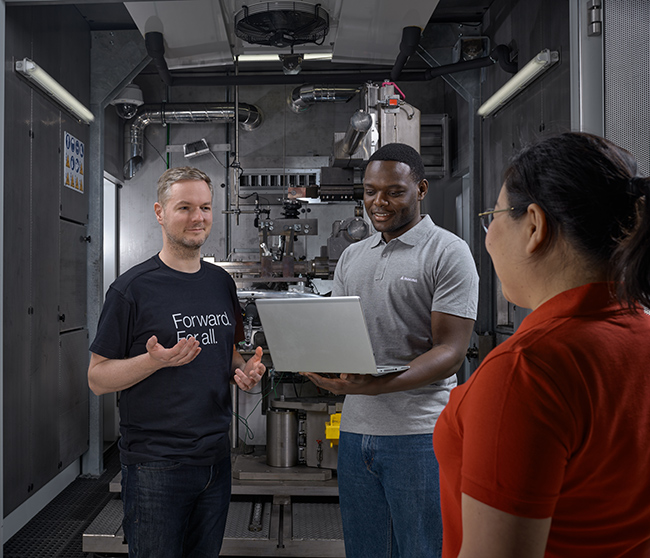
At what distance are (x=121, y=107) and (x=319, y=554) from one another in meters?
4.28

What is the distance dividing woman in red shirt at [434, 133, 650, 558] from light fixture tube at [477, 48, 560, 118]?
2552mm

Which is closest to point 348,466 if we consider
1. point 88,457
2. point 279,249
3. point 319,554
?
point 319,554

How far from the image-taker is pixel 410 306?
5.15 ft

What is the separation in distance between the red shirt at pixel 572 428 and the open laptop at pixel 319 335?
545mm

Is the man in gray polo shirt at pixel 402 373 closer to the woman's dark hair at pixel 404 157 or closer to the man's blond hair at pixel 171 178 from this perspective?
the woman's dark hair at pixel 404 157

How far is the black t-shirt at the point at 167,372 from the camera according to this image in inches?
63.1

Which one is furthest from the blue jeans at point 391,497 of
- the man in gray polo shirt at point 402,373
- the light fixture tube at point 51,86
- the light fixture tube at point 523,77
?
the light fixture tube at point 51,86

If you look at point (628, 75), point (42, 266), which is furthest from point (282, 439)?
point (628, 75)

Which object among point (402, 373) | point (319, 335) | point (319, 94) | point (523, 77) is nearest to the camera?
point (319, 335)

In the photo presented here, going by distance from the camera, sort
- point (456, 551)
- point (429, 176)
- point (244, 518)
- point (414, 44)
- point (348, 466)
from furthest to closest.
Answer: point (429, 176), point (414, 44), point (244, 518), point (348, 466), point (456, 551)

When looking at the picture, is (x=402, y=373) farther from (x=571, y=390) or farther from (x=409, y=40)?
(x=409, y=40)

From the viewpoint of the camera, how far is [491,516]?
0.61m

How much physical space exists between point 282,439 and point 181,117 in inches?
127

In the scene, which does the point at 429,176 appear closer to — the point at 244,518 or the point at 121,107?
the point at 121,107
